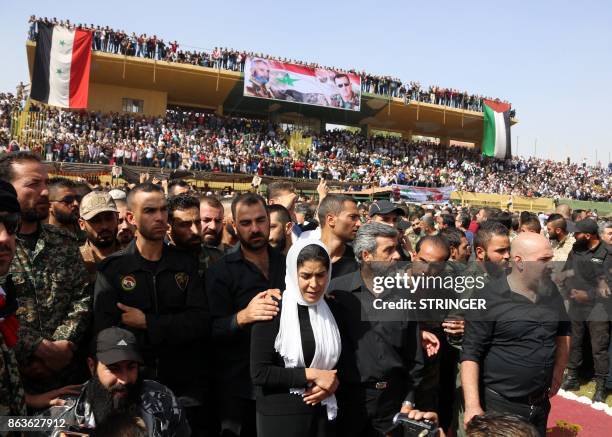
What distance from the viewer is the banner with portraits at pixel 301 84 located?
2527cm

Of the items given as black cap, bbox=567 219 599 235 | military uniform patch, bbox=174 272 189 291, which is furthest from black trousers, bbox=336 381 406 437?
black cap, bbox=567 219 599 235

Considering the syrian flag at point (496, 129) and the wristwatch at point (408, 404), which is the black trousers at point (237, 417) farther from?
the syrian flag at point (496, 129)

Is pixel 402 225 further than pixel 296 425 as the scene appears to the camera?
Yes

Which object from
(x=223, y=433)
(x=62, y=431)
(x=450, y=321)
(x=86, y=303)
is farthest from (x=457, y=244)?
(x=62, y=431)

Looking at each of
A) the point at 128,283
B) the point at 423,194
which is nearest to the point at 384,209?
the point at 128,283

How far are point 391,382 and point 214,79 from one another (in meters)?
25.1

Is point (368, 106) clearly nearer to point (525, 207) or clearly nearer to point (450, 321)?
point (525, 207)

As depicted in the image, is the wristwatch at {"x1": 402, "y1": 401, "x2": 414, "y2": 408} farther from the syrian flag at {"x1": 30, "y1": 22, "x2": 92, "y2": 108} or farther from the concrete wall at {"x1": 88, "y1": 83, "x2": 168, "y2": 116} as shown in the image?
the concrete wall at {"x1": 88, "y1": 83, "x2": 168, "y2": 116}

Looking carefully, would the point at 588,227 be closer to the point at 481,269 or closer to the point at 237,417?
the point at 481,269

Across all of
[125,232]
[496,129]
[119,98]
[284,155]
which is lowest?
[125,232]

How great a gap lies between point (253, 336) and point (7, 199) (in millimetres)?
1262

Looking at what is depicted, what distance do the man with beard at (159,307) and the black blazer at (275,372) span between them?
46 centimetres

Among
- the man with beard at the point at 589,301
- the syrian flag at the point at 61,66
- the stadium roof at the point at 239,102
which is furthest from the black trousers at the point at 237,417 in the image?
the stadium roof at the point at 239,102

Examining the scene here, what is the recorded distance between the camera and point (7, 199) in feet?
6.23
